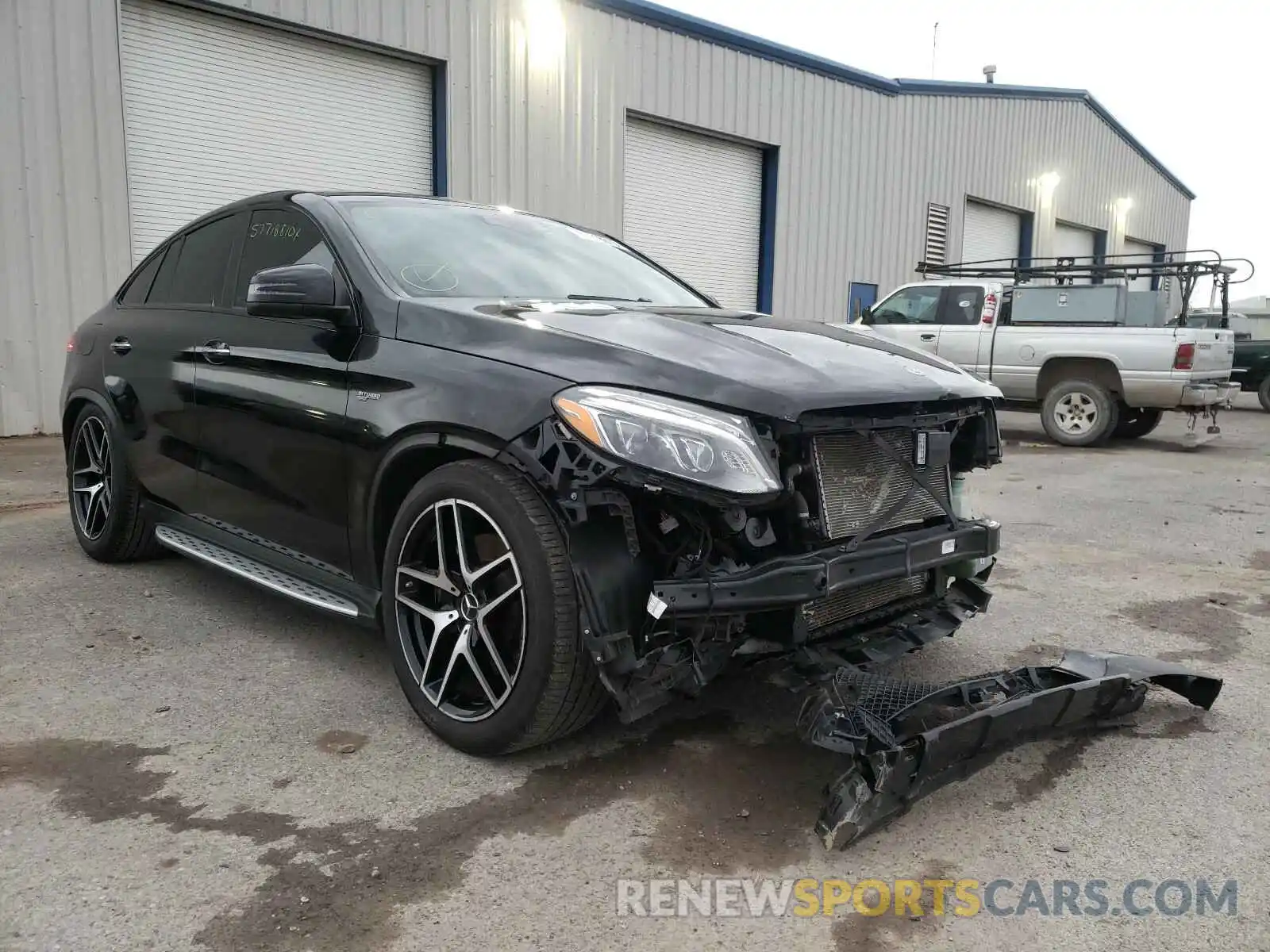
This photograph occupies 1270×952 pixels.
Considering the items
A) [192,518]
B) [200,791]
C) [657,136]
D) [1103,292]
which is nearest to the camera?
[200,791]

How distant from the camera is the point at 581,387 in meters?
2.59

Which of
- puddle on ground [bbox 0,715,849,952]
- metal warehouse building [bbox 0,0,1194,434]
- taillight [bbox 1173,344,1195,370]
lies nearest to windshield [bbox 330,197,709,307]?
puddle on ground [bbox 0,715,849,952]

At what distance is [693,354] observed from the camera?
276cm

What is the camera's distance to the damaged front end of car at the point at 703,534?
2461 mm

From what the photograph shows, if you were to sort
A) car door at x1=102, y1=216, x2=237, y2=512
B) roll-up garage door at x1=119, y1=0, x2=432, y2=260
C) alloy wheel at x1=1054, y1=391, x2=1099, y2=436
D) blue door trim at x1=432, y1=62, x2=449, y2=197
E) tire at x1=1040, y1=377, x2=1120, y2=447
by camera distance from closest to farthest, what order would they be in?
car door at x1=102, y1=216, x2=237, y2=512 < roll-up garage door at x1=119, y1=0, x2=432, y2=260 < tire at x1=1040, y1=377, x2=1120, y2=447 < alloy wheel at x1=1054, y1=391, x2=1099, y2=436 < blue door trim at x1=432, y1=62, x2=449, y2=197

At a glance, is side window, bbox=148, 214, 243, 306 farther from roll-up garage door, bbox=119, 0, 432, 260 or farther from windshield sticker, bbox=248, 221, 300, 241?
roll-up garage door, bbox=119, 0, 432, 260

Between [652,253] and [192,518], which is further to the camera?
[652,253]

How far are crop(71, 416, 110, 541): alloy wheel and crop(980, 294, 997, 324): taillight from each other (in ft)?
31.8

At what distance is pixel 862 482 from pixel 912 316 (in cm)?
1012

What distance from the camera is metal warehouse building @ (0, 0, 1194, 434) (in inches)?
350

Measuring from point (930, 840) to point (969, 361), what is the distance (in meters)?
10.2

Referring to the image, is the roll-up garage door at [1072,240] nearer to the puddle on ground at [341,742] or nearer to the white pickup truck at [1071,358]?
the white pickup truck at [1071,358]

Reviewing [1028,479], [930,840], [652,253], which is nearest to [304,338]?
[930,840]

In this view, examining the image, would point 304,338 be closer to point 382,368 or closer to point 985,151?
point 382,368
